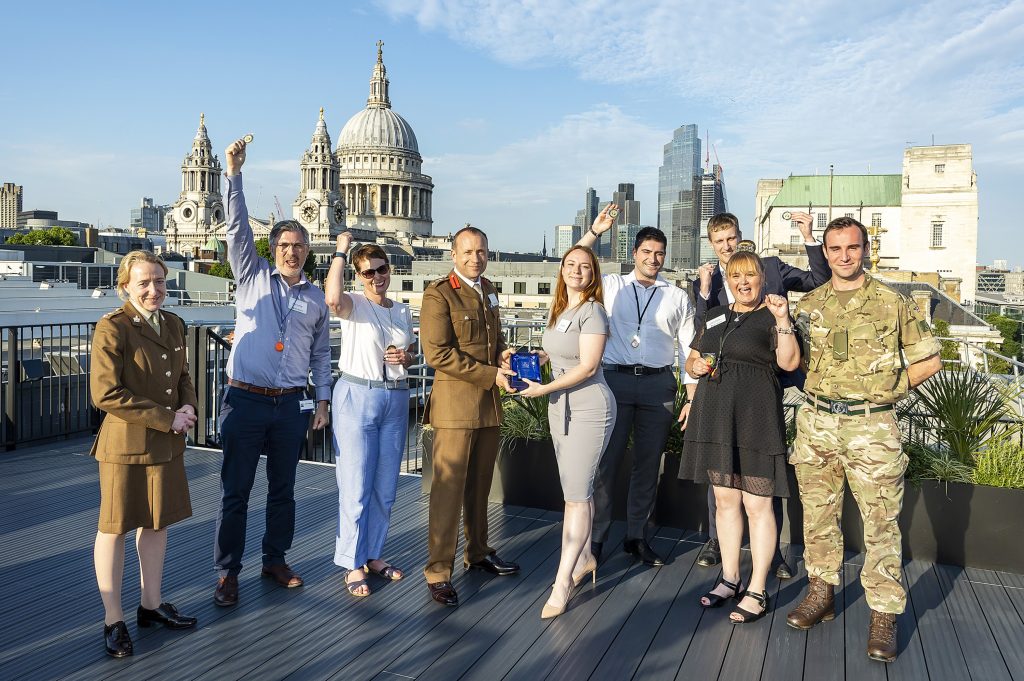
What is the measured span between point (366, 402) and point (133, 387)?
4.18ft

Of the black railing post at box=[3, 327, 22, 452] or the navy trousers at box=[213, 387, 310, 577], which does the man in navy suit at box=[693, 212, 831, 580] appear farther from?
the black railing post at box=[3, 327, 22, 452]

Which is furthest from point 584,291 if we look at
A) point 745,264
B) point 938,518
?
point 938,518

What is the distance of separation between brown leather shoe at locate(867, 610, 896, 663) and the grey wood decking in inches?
2.1

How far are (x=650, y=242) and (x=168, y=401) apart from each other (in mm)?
3004

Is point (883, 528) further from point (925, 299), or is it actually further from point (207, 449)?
point (925, 299)

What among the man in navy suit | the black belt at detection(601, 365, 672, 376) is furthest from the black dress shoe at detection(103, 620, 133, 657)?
the man in navy suit

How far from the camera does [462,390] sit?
469 cm

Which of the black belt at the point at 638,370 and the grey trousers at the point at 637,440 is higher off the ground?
the black belt at the point at 638,370

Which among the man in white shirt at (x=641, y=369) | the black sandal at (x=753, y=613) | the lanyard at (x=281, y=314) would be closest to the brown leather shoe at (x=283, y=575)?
the lanyard at (x=281, y=314)

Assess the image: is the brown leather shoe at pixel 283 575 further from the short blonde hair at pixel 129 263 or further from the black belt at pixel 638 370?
the black belt at pixel 638 370

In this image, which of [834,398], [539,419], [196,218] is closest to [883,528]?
[834,398]

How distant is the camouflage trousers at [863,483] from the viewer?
4066 millimetres

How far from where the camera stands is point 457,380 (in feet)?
15.3

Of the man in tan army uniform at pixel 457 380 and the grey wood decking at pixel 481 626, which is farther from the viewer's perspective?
the man in tan army uniform at pixel 457 380
